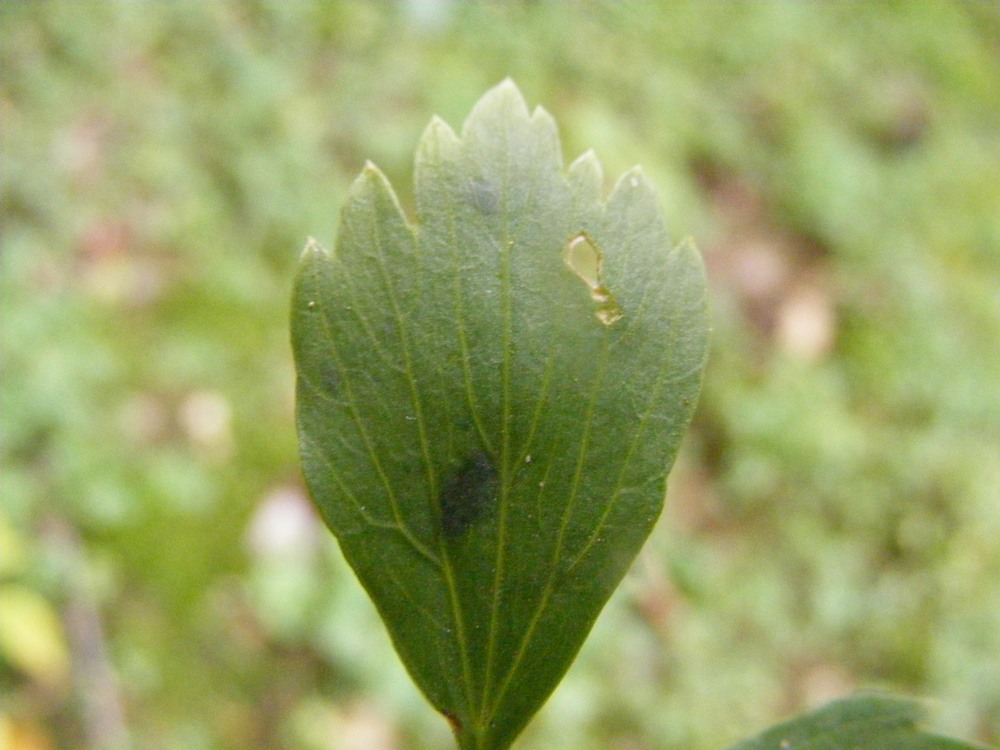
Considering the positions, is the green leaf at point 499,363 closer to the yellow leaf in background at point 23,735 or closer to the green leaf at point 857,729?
the green leaf at point 857,729

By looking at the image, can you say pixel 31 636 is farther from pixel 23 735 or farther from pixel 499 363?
pixel 499 363

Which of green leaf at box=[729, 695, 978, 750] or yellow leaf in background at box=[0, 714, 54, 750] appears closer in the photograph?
green leaf at box=[729, 695, 978, 750]

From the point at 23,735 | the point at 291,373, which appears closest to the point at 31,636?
the point at 23,735

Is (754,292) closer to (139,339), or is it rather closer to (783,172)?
(783,172)

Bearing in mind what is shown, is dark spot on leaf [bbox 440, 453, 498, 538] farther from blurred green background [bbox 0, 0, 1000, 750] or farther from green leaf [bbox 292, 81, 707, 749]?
blurred green background [bbox 0, 0, 1000, 750]

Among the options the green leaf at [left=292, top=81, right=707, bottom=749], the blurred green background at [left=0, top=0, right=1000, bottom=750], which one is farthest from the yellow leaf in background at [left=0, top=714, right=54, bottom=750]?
the green leaf at [left=292, top=81, right=707, bottom=749]

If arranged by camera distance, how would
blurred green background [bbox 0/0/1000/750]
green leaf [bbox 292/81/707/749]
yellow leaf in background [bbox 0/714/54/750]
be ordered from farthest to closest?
blurred green background [bbox 0/0/1000/750] < yellow leaf in background [bbox 0/714/54/750] < green leaf [bbox 292/81/707/749]

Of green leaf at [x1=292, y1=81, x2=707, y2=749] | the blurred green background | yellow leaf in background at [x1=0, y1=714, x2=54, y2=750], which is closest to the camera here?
green leaf at [x1=292, y1=81, x2=707, y2=749]
